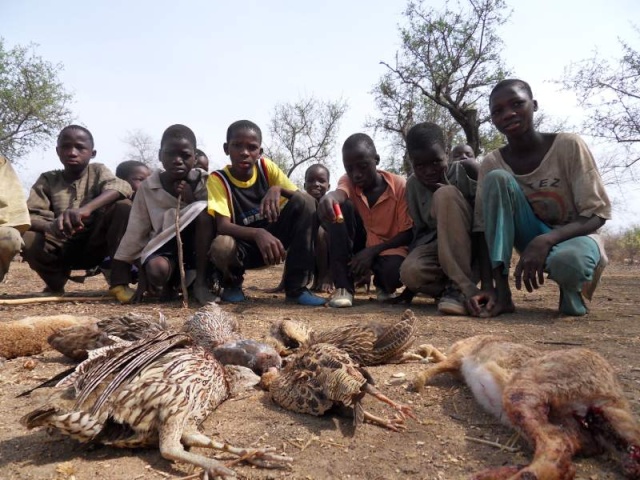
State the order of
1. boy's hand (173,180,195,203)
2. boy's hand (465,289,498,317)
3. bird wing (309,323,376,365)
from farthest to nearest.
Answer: boy's hand (173,180,195,203), boy's hand (465,289,498,317), bird wing (309,323,376,365)

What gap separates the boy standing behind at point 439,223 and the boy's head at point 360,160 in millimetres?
507

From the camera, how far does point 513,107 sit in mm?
4316

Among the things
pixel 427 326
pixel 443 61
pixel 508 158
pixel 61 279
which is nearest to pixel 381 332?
pixel 427 326

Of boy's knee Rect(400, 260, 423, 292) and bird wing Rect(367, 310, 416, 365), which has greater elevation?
boy's knee Rect(400, 260, 423, 292)

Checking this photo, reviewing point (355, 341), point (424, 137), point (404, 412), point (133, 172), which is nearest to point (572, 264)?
point (424, 137)

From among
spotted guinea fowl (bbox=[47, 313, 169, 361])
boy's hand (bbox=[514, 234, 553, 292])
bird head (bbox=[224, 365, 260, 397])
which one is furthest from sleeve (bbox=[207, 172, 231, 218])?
boy's hand (bbox=[514, 234, 553, 292])

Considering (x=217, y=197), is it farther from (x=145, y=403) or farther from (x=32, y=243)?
(x=145, y=403)

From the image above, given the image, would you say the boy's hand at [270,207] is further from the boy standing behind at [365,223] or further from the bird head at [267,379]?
the bird head at [267,379]

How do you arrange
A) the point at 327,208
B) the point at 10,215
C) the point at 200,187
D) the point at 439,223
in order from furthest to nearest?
the point at 200,187 < the point at 10,215 < the point at 327,208 < the point at 439,223

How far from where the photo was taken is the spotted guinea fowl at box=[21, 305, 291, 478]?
1.70 m

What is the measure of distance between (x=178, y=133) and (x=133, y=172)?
306cm

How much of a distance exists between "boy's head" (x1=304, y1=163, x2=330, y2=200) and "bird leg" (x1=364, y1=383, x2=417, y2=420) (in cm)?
615

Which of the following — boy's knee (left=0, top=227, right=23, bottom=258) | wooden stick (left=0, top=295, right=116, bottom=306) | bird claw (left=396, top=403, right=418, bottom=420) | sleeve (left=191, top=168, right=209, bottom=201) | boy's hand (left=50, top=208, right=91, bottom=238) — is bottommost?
wooden stick (left=0, top=295, right=116, bottom=306)

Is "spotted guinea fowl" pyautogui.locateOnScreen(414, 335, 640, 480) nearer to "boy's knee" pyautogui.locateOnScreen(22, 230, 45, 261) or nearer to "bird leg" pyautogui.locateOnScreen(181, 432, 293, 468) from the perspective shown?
"bird leg" pyautogui.locateOnScreen(181, 432, 293, 468)
